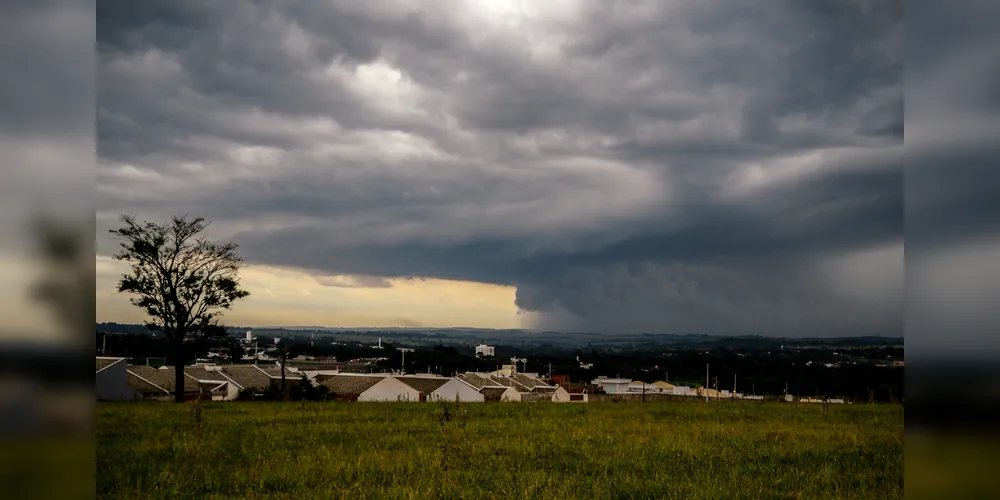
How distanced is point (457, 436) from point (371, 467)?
2.05m

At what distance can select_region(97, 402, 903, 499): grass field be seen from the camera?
207 inches

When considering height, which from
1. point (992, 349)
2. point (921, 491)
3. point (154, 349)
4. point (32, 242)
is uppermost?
point (32, 242)

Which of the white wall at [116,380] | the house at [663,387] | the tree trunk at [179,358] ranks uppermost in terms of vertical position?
the tree trunk at [179,358]

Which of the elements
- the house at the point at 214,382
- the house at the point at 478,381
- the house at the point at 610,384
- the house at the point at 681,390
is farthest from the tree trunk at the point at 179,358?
the house at the point at 610,384

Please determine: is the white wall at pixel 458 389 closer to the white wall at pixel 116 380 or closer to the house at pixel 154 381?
the house at pixel 154 381

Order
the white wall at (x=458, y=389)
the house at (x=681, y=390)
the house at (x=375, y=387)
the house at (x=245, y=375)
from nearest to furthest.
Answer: the house at (x=681, y=390) < the house at (x=375, y=387) < the white wall at (x=458, y=389) < the house at (x=245, y=375)

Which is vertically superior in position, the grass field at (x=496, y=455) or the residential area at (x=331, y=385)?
the grass field at (x=496, y=455)

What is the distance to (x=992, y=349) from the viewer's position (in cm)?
241

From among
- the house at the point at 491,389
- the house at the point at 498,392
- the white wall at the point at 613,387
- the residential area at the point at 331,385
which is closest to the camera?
the residential area at the point at 331,385

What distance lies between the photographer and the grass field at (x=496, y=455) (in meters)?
5.25

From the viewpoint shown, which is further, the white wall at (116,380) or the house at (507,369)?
the house at (507,369)

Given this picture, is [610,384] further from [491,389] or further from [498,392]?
[498,392]

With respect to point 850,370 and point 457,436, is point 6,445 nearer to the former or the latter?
point 457,436

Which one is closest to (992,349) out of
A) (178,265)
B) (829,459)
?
(829,459)
